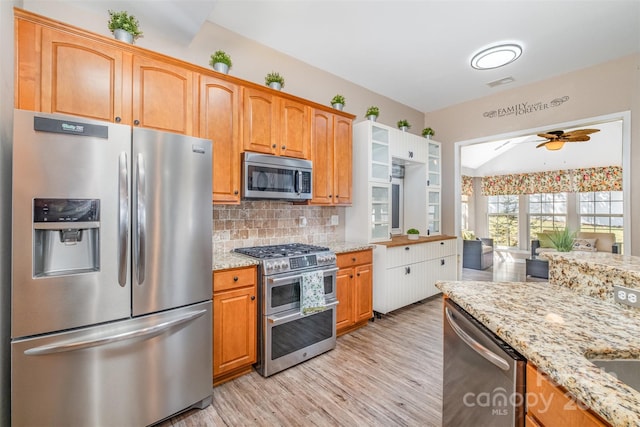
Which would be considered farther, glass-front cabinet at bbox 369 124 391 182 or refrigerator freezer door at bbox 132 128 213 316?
glass-front cabinet at bbox 369 124 391 182

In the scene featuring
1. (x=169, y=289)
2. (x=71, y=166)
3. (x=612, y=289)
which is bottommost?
(x=169, y=289)

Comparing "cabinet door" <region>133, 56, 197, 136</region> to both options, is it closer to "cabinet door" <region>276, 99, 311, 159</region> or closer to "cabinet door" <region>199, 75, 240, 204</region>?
"cabinet door" <region>199, 75, 240, 204</region>

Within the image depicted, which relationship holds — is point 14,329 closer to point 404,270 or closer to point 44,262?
point 44,262

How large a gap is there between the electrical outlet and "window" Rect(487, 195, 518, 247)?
7.40m

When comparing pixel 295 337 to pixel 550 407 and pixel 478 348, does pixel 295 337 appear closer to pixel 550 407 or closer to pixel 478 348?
pixel 478 348

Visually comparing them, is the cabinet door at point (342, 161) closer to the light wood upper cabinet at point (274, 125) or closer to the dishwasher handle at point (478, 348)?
the light wood upper cabinet at point (274, 125)

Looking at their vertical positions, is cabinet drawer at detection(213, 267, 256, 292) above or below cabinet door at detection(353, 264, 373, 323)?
above

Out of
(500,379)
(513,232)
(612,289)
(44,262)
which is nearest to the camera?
(500,379)

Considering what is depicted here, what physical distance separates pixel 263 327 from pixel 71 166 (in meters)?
1.60

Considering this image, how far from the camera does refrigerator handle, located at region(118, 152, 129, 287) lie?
4.97 feet

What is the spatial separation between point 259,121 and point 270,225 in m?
1.05

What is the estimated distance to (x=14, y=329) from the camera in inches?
51.1

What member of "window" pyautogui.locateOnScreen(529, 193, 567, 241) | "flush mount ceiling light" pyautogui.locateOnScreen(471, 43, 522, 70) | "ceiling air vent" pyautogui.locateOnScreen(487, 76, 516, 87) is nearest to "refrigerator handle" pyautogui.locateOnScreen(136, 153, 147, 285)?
"flush mount ceiling light" pyautogui.locateOnScreen(471, 43, 522, 70)

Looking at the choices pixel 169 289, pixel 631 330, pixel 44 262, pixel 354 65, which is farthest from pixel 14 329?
pixel 354 65
